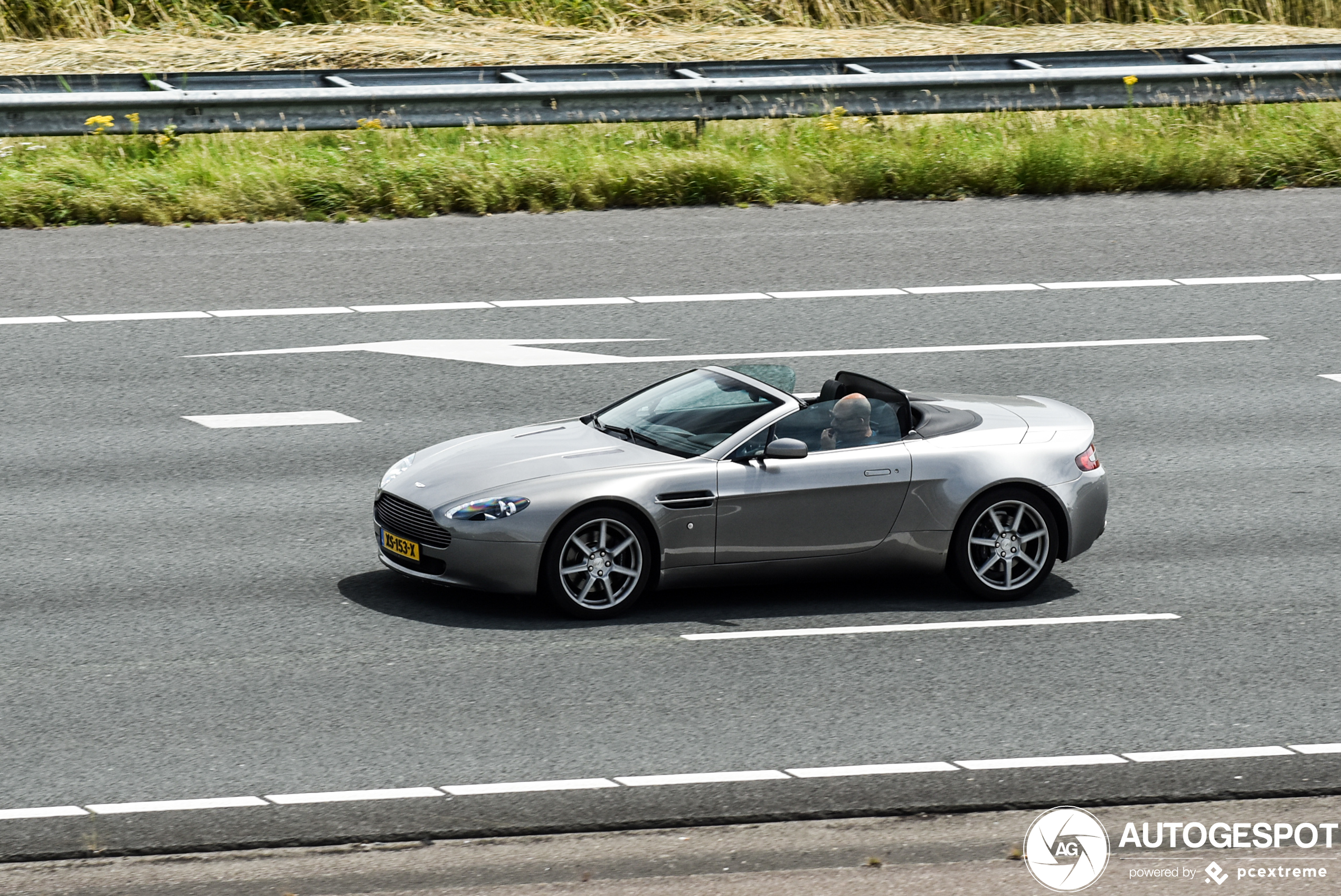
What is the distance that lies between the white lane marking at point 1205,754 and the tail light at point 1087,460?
231 cm

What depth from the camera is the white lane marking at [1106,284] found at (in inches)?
582

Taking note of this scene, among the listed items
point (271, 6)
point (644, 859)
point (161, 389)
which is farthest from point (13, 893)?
point (271, 6)

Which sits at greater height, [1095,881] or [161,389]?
[161,389]

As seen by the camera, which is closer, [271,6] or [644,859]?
[644,859]

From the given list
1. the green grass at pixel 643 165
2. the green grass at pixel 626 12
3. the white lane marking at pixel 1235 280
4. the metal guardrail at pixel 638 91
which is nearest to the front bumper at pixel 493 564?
the green grass at pixel 643 165

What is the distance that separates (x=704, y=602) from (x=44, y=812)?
370cm

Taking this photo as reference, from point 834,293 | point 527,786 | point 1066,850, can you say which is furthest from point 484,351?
point 1066,850

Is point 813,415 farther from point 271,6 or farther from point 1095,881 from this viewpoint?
point 271,6

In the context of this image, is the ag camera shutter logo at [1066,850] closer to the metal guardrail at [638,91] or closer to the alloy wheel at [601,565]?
the alloy wheel at [601,565]

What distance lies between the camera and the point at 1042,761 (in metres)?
7.19

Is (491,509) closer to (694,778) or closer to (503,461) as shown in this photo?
(503,461)

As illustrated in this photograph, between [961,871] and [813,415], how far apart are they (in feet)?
10.8

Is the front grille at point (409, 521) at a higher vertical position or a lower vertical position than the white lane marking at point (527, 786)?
higher

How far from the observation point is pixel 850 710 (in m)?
7.66
